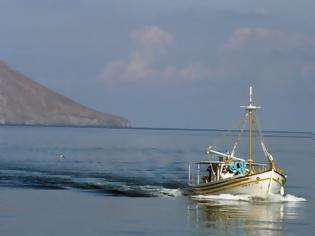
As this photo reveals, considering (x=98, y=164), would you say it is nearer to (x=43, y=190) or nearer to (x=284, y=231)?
(x=43, y=190)

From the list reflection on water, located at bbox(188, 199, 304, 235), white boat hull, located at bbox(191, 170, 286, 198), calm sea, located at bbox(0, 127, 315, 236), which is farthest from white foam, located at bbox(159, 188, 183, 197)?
white boat hull, located at bbox(191, 170, 286, 198)

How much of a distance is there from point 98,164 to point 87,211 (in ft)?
222

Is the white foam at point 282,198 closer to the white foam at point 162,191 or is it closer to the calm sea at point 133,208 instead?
the calm sea at point 133,208

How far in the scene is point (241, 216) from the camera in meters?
60.1

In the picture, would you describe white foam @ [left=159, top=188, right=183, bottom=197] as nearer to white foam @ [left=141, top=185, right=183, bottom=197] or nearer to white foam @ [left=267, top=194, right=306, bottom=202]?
white foam @ [left=141, top=185, right=183, bottom=197]

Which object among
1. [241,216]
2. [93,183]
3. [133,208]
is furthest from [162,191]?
[241,216]

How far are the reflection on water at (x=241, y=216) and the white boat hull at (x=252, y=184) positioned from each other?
1114 mm

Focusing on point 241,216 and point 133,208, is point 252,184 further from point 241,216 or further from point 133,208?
point 133,208

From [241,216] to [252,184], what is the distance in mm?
9443

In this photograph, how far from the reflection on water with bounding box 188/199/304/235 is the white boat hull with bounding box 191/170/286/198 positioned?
111cm

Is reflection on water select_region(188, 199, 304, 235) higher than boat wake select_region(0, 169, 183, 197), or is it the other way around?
boat wake select_region(0, 169, 183, 197)

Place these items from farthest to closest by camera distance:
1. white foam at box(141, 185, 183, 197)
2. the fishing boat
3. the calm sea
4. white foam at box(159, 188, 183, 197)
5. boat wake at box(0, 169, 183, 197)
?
boat wake at box(0, 169, 183, 197)
white foam at box(141, 185, 183, 197)
white foam at box(159, 188, 183, 197)
the fishing boat
the calm sea

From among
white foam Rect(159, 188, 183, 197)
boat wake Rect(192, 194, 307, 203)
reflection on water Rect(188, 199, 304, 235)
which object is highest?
white foam Rect(159, 188, 183, 197)

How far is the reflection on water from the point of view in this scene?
53406 mm
